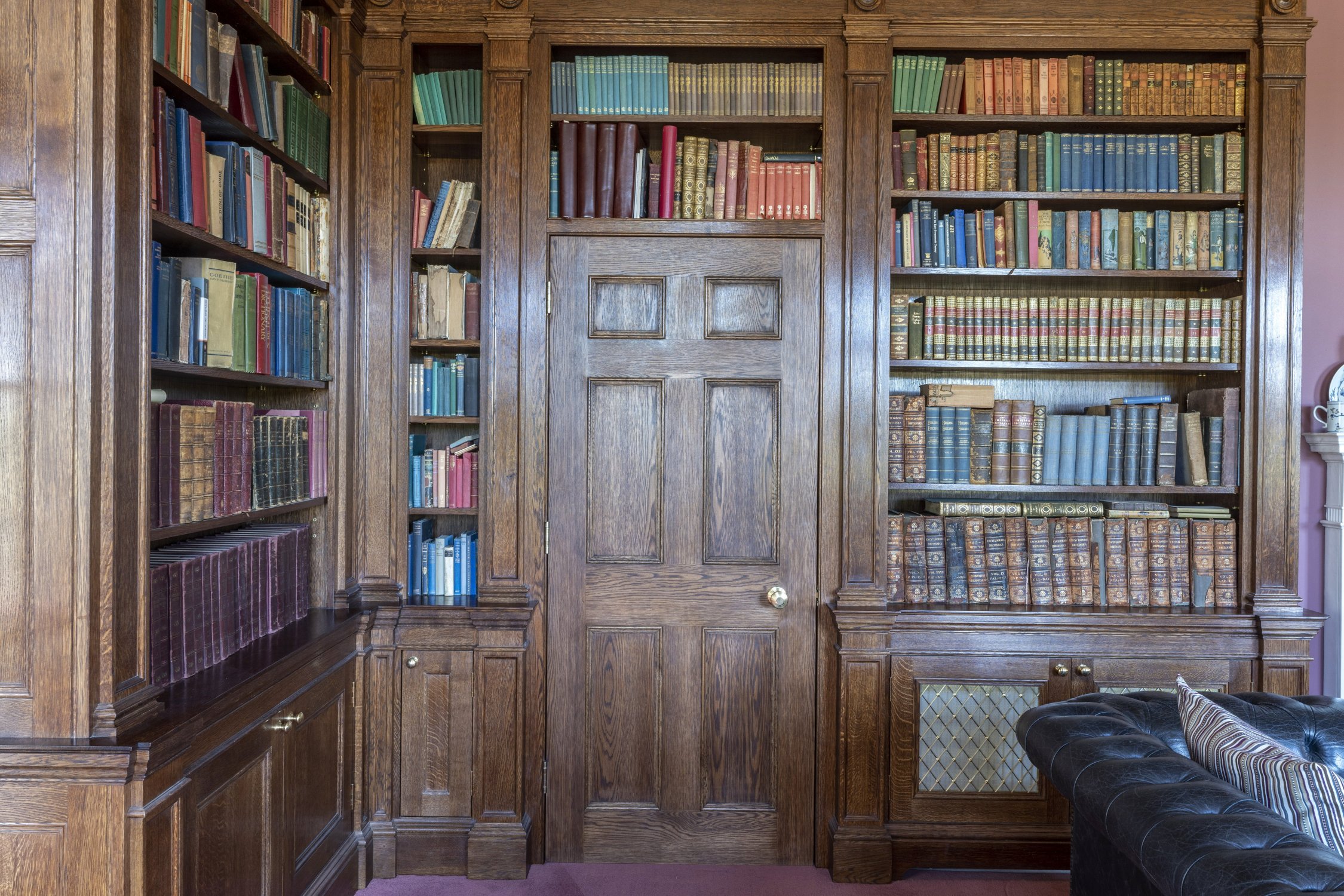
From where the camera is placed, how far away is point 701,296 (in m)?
3.08

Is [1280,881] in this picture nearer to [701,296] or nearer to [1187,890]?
[1187,890]

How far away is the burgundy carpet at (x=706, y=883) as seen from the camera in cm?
292

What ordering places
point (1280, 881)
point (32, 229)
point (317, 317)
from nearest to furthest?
point (1280, 881) → point (32, 229) → point (317, 317)

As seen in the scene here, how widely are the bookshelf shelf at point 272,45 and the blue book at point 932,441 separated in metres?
2.15

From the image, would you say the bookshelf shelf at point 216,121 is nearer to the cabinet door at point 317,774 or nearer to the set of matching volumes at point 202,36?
the set of matching volumes at point 202,36

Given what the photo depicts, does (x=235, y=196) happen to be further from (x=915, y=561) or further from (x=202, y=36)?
(x=915, y=561)

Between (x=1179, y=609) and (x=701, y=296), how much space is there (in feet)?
6.07

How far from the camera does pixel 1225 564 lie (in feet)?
10.1

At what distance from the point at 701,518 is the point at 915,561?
73 centimetres

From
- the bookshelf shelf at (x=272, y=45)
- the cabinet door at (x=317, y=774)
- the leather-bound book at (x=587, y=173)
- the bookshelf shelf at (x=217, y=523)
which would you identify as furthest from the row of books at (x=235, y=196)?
the cabinet door at (x=317, y=774)

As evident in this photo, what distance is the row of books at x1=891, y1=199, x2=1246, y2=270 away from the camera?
3.07 metres

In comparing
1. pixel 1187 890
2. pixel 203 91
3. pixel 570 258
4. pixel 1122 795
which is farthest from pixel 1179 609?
pixel 203 91

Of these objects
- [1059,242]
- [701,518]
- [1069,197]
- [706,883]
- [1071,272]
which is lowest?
[706,883]

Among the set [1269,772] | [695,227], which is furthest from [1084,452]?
[1269,772]
